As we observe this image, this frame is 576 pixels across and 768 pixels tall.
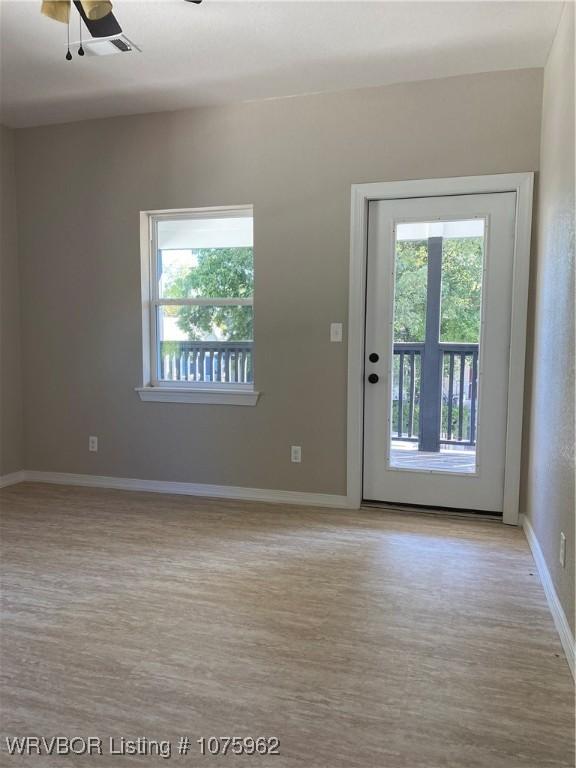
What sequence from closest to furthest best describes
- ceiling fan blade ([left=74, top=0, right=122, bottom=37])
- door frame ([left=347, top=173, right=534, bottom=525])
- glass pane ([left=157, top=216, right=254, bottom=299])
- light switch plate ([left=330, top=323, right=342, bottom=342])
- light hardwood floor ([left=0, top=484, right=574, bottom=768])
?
light hardwood floor ([left=0, top=484, right=574, bottom=768]) → ceiling fan blade ([left=74, top=0, right=122, bottom=37]) → door frame ([left=347, top=173, right=534, bottom=525]) → light switch plate ([left=330, top=323, right=342, bottom=342]) → glass pane ([left=157, top=216, right=254, bottom=299])

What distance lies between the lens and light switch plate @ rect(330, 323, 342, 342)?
339 cm

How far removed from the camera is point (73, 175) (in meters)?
3.84

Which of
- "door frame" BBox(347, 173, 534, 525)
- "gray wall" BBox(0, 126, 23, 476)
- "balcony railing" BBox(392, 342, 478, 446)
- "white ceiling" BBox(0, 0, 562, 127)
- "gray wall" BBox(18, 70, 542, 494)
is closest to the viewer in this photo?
"white ceiling" BBox(0, 0, 562, 127)

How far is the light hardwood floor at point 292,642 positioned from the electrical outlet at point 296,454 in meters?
0.52

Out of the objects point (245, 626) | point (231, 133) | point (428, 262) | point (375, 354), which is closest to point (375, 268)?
point (428, 262)

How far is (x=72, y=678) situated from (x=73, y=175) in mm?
3425

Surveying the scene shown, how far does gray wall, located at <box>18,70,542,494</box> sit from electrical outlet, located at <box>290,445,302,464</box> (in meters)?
0.04

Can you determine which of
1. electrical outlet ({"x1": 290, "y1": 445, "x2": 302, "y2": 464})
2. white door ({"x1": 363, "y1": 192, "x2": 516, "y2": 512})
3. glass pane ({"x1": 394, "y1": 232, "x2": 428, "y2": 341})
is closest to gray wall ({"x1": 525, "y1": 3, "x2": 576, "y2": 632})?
white door ({"x1": 363, "y1": 192, "x2": 516, "y2": 512})

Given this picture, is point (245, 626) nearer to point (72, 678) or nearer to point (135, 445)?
point (72, 678)

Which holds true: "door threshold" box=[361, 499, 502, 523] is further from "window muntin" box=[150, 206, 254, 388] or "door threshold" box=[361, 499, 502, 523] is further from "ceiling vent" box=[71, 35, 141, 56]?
"ceiling vent" box=[71, 35, 141, 56]

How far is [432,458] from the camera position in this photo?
335cm

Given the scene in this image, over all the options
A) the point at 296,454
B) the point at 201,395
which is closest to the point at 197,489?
the point at 201,395

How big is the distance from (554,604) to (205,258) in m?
2.96

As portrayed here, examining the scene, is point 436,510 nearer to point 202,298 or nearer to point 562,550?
point 562,550
